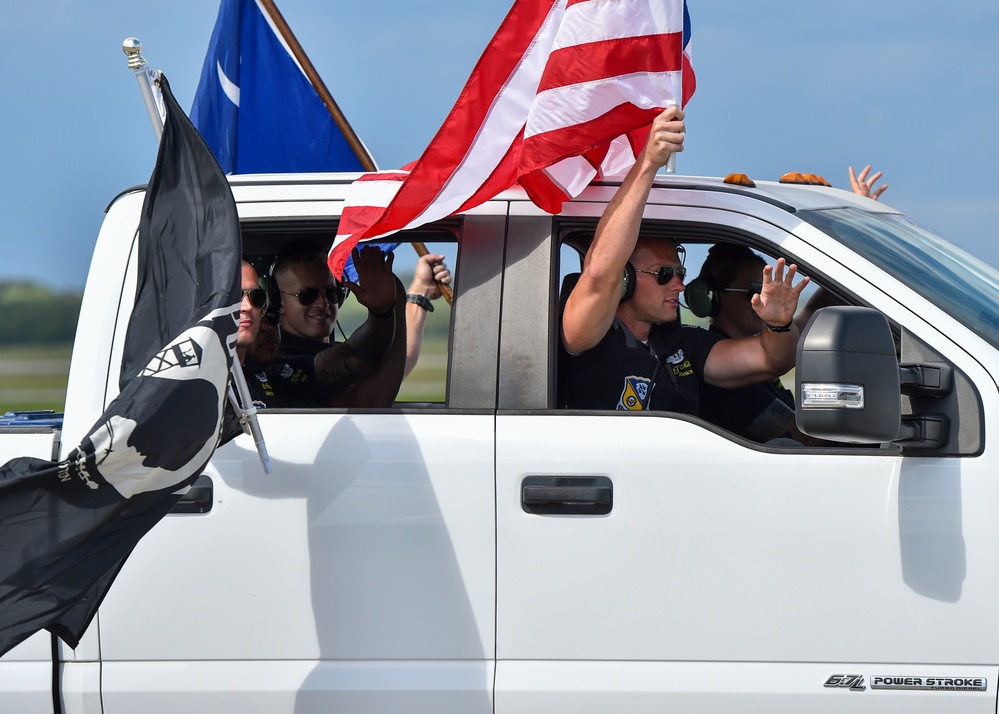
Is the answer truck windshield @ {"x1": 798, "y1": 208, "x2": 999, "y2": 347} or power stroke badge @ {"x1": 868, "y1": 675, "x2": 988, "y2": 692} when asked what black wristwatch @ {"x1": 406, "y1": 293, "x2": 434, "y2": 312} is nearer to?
truck windshield @ {"x1": 798, "y1": 208, "x2": 999, "y2": 347}

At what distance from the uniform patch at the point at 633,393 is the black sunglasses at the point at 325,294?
1097 mm

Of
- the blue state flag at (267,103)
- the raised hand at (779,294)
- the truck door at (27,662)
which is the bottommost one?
the truck door at (27,662)

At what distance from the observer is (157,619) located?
279cm

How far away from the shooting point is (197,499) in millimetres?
2781

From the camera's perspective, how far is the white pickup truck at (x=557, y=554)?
262 centimetres

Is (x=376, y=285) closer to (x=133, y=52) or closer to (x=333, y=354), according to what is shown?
(x=333, y=354)

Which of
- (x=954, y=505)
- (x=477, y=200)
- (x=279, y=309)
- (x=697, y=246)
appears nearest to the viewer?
(x=954, y=505)

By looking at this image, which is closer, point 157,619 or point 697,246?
point 157,619

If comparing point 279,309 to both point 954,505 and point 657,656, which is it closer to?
point 657,656

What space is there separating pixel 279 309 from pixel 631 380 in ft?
4.27

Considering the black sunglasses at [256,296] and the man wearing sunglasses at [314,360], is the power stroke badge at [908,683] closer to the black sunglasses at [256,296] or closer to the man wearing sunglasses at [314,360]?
the man wearing sunglasses at [314,360]

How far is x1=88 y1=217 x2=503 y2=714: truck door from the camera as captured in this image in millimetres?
2717

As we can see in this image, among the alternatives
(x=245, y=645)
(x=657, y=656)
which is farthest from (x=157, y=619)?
(x=657, y=656)

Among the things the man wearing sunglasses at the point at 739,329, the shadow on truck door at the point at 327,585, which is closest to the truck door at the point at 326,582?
the shadow on truck door at the point at 327,585
